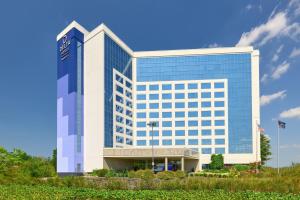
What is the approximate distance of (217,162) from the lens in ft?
272

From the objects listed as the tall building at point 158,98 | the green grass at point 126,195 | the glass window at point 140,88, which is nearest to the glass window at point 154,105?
the tall building at point 158,98

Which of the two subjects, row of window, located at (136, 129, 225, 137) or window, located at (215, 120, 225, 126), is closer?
window, located at (215, 120, 225, 126)

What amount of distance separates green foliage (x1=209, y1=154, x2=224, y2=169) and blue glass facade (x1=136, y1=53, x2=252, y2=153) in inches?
147

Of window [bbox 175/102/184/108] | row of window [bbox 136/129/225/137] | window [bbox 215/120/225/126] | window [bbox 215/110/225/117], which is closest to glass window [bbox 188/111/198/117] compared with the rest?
window [bbox 175/102/184/108]

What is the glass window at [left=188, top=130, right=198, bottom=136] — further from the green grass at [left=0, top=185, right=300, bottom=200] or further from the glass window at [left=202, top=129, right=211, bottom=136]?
the green grass at [left=0, top=185, right=300, bottom=200]

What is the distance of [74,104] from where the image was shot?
232 feet

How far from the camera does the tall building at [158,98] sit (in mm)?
71875

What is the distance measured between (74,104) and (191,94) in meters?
31.3

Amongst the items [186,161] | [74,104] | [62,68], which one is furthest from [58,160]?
[186,161]

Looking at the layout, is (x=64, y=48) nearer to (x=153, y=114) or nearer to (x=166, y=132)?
→ (x=153, y=114)

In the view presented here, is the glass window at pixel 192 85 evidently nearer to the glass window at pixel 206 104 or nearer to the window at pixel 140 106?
the glass window at pixel 206 104

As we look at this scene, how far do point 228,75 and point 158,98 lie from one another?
17.5 meters

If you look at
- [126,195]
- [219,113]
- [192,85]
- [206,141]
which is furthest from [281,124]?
[192,85]

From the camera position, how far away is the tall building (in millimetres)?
71875
